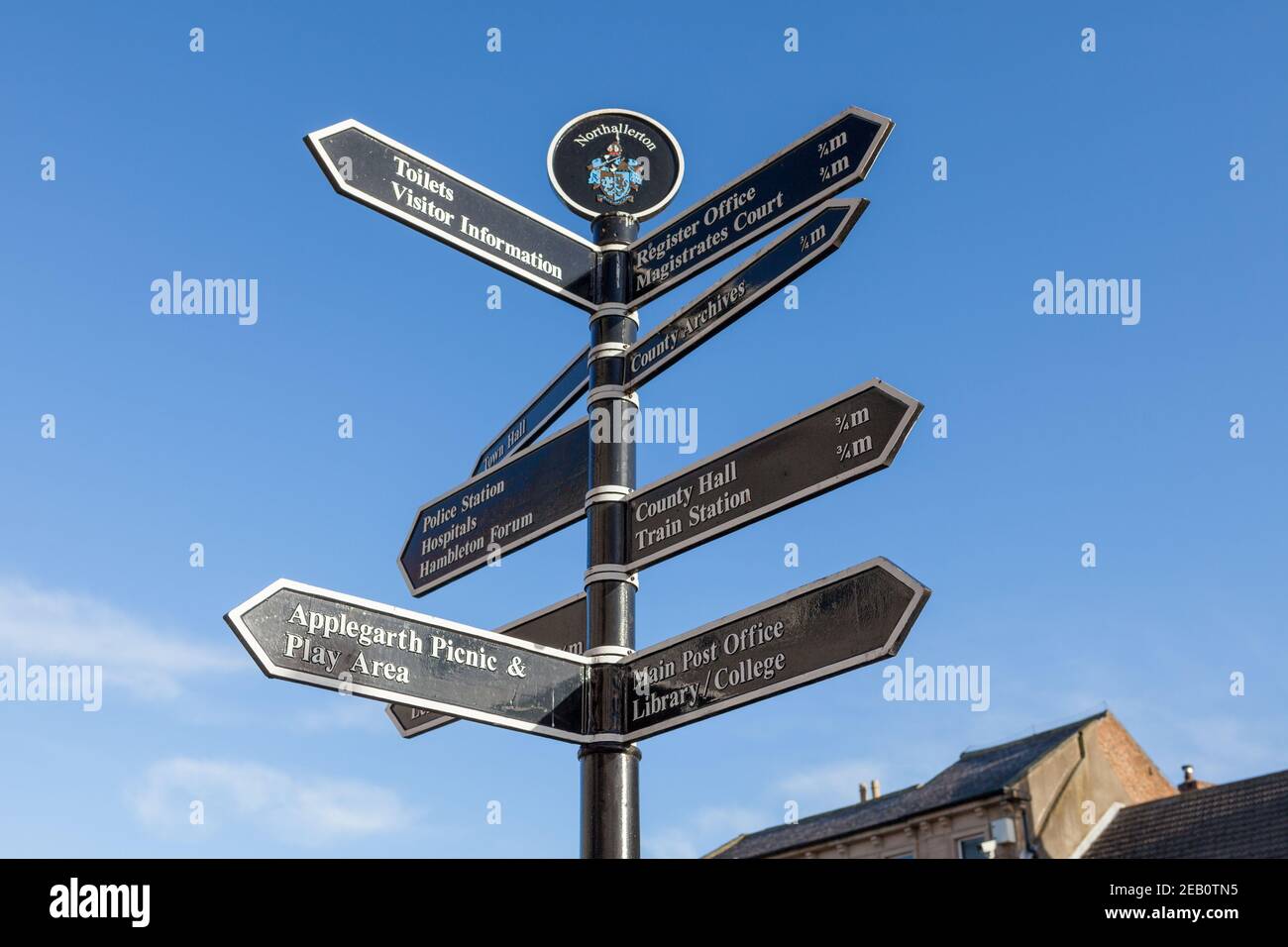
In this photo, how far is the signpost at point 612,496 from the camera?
15.7 feet

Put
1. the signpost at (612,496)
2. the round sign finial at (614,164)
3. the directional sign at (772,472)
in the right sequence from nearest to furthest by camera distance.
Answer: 1. the signpost at (612,496)
2. the directional sign at (772,472)
3. the round sign finial at (614,164)

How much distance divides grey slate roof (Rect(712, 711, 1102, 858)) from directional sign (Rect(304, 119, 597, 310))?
2314cm

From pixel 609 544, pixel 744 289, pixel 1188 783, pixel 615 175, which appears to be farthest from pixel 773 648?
pixel 1188 783

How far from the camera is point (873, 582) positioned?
4734 mm

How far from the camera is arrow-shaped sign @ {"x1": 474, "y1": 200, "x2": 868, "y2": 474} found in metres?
5.32

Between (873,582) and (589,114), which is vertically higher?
(589,114)

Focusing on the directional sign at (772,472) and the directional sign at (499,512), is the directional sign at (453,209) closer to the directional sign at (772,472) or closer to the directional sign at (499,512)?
the directional sign at (499,512)

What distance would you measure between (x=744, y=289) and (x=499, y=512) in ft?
4.86

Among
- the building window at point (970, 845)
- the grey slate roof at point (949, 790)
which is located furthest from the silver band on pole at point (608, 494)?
the building window at point (970, 845)

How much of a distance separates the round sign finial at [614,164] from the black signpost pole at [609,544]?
3.9 inches
